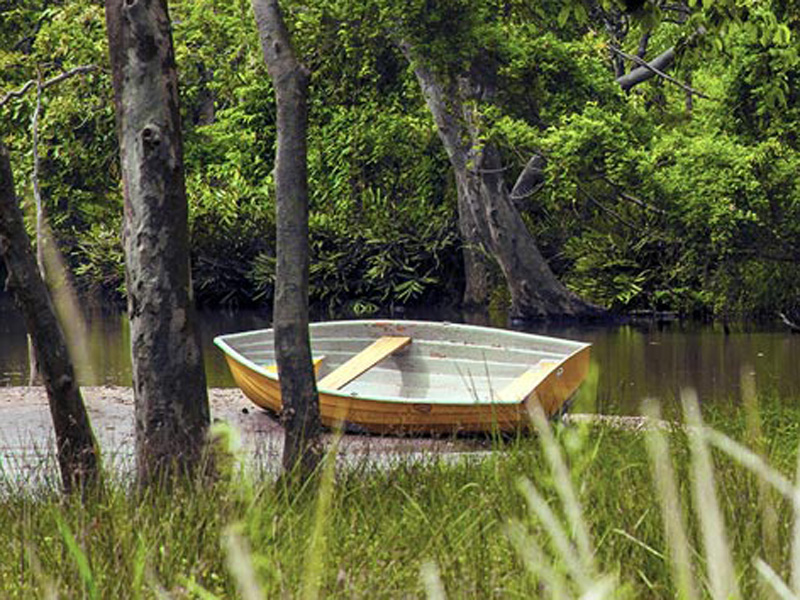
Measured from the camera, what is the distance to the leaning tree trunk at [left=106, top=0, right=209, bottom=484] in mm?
6578

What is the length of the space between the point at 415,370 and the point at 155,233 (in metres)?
8.18

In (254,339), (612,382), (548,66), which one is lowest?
(612,382)

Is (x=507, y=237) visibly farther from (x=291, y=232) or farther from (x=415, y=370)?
(x=291, y=232)

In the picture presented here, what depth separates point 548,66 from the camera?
22547 mm

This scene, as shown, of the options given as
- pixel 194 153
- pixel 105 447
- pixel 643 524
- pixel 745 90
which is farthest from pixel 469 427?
pixel 194 153

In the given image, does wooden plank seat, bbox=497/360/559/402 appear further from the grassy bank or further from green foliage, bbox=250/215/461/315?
green foliage, bbox=250/215/461/315

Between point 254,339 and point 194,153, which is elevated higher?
point 194,153

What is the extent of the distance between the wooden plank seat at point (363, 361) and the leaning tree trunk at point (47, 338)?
665 cm

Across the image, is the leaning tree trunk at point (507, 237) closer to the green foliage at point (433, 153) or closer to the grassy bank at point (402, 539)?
the green foliage at point (433, 153)

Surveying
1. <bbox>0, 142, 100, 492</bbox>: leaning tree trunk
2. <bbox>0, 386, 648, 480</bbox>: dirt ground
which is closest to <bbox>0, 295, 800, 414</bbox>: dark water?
<bbox>0, 386, 648, 480</bbox>: dirt ground

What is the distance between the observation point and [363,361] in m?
13.9

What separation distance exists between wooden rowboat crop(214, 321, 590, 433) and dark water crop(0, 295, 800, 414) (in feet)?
4.83

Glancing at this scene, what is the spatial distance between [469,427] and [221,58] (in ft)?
46.0

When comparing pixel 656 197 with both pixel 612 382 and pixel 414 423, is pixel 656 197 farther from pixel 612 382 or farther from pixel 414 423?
pixel 414 423
